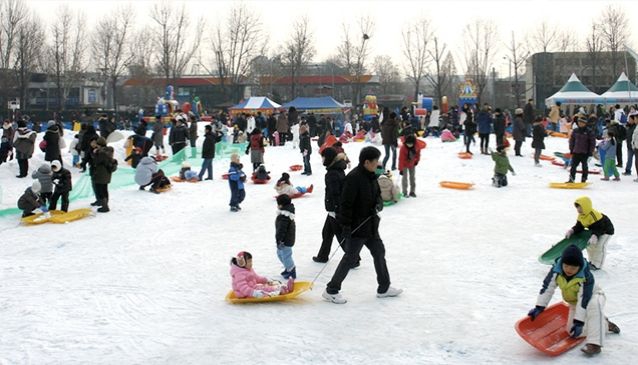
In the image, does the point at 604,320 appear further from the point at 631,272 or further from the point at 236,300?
the point at 236,300

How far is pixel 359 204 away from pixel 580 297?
2.13 m

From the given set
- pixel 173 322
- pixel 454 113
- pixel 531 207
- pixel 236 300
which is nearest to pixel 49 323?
pixel 173 322

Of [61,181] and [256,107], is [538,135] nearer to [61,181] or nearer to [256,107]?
[61,181]

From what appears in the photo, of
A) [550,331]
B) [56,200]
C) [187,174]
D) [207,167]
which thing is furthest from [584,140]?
[56,200]

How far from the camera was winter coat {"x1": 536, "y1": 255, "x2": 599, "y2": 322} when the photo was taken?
5.16m

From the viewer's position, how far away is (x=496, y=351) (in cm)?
526

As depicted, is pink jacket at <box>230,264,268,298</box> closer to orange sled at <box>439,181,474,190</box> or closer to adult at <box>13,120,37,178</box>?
orange sled at <box>439,181,474,190</box>

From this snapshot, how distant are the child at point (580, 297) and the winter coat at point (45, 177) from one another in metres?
9.62

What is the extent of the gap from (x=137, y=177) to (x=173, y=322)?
9461 millimetres

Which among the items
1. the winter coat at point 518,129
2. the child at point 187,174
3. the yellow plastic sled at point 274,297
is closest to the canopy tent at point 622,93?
the winter coat at point 518,129

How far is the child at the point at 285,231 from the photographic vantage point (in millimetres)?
7297

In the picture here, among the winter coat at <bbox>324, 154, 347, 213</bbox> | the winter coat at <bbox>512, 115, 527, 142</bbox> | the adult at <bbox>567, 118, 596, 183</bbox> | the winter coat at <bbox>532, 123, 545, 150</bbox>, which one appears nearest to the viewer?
the winter coat at <bbox>324, 154, 347, 213</bbox>

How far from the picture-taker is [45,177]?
12.2m

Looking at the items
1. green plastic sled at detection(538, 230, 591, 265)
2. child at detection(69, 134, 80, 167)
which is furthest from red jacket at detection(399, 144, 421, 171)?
child at detection(69, 134, 80, 167)
